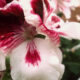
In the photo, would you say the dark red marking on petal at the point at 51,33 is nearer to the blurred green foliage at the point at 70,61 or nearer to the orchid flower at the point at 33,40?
the orchid flower at the point at 33,40

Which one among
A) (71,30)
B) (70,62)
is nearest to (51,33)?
→ (71,30)

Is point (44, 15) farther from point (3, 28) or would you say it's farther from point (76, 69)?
point (76, 69)

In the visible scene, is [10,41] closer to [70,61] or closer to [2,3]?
[2,3]

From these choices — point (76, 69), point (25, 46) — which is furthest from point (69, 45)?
point (25, 46)

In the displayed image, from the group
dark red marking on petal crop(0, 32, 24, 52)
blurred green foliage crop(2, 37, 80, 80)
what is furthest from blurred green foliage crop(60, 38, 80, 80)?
dark red marking on petal crop(0, 32, 24, 52)

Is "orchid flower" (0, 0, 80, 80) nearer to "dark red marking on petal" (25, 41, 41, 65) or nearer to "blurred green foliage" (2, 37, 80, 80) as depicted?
"dark red marking on petal" (25, 41, 41, 65)

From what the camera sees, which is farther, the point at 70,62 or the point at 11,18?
the point at 70,62

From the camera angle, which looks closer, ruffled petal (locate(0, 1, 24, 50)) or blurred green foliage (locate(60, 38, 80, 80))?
ruffled petal (locate(0, 1, 24, 50))

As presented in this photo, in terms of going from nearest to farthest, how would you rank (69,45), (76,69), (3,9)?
(3,9), (76,69), (69,45)
